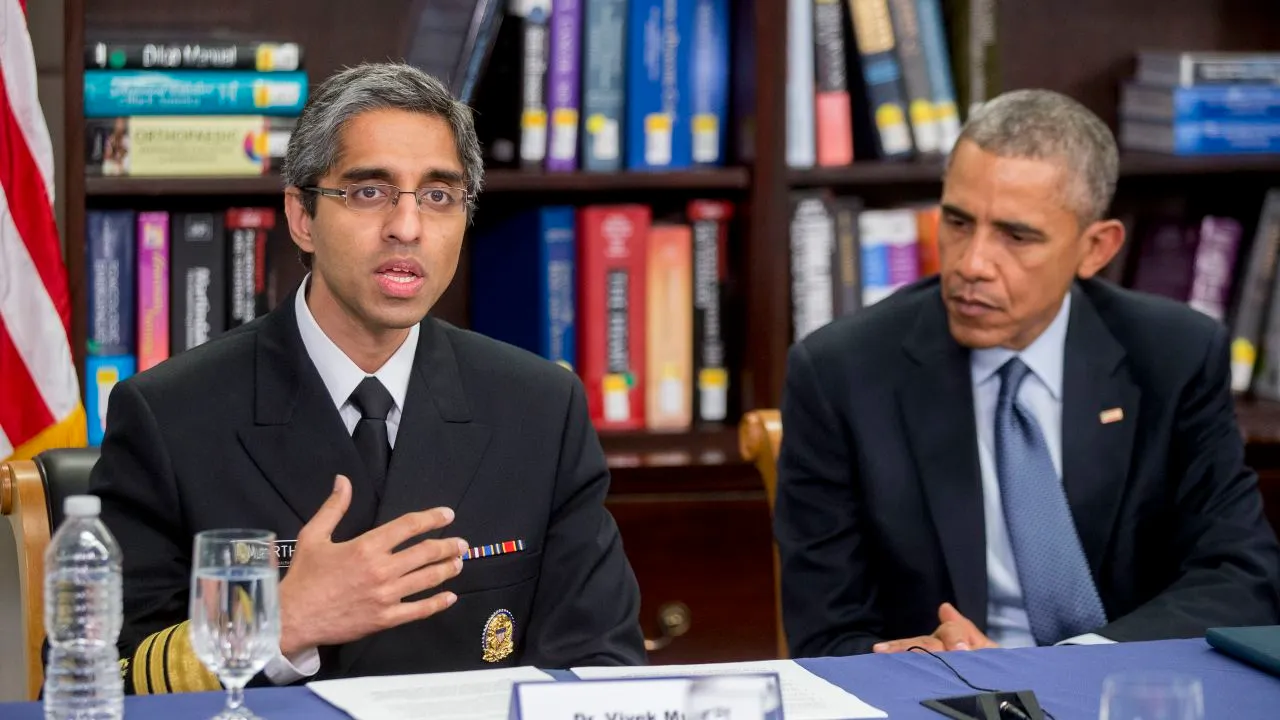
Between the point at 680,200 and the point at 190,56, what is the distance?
100 cm

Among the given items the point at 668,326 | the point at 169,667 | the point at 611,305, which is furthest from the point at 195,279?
the point at 169,667

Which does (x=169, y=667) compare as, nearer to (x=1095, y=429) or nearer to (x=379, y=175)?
(x=379, y=175)

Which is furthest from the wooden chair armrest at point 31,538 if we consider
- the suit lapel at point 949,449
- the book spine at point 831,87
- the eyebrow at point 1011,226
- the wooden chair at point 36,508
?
the book spine at point 831,87

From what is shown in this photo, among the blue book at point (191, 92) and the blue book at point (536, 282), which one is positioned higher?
the blue book at point (191, 92)

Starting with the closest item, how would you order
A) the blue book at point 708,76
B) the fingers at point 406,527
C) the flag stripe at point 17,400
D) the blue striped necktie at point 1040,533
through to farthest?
the fingers at point 406,527, the blue striped necktie at point 1040,533, the flag stripe at point 17,400, the blue book at point 708,76

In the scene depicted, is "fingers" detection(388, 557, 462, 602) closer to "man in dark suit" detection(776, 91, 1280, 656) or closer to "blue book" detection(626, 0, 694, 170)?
"man in dark suit" detection(776, 91, 1280, 656)

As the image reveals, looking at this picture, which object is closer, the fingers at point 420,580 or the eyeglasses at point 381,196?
the fingers at point 420,580

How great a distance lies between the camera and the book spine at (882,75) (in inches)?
128

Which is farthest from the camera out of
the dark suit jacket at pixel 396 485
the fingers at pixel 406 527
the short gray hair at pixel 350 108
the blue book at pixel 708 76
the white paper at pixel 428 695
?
the blue book at pixel 708 76

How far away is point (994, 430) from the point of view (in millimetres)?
2422

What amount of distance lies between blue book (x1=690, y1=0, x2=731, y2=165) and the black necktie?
1.34m

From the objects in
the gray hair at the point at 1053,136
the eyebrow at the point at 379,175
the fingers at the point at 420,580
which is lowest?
the fingers at the point at 420,580

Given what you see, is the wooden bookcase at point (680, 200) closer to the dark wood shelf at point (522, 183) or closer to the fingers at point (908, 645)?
the dark wood shelf at point (522, 183)

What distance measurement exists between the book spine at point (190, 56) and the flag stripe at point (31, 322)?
0.36 metres
